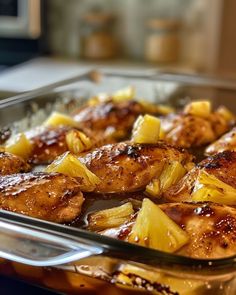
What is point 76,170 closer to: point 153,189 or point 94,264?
point 153,189

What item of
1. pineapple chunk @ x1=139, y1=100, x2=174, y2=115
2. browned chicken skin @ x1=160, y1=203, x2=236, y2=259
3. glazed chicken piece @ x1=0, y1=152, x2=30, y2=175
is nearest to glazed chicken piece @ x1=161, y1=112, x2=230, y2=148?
pineapple chunk @ x1=139, y1=100, x2=174, y2=115

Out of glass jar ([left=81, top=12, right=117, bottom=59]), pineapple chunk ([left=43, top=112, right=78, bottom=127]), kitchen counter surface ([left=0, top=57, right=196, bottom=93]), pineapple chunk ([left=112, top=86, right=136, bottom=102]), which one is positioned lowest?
kitchen counter surface ([left=0, top=57, right=196, bottom=93])

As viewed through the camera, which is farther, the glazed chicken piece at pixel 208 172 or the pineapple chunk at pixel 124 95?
the pineapple chunk at pixel 124 95

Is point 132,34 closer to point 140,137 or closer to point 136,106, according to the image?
point 136,106

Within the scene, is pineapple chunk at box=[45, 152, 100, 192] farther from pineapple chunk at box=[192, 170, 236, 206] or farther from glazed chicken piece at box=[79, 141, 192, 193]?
pineapple chunk at box=[192, 170, 236, 206]

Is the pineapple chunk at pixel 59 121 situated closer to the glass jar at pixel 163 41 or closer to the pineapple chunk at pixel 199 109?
the pineapple chunk at pixel 199 109

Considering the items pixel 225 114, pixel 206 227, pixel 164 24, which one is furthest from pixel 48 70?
pixel 206 227

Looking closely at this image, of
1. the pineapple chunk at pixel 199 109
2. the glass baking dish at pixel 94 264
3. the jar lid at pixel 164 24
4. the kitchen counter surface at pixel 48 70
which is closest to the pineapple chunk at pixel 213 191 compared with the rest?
the glass baking dish at pixel 94 264
